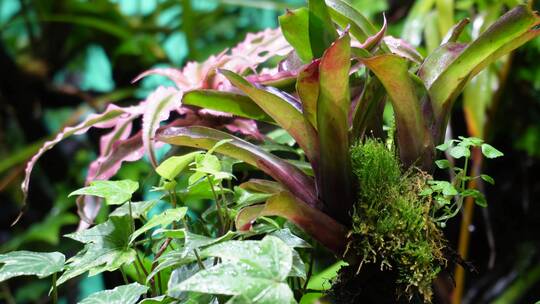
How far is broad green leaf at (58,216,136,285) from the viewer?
626mm

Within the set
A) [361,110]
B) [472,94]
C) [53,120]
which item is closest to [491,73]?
[472,94]

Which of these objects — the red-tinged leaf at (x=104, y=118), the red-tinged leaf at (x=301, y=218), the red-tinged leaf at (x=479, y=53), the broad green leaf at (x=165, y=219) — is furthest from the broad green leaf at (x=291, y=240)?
the red-tinged leaf at (x=104, y=118)

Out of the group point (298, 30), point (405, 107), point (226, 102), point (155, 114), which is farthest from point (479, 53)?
point (155, 114)

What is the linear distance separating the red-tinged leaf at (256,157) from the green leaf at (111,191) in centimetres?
8

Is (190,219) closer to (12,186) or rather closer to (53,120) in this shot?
(12,186)

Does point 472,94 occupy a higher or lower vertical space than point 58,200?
higher

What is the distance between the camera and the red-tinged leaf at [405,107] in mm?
613

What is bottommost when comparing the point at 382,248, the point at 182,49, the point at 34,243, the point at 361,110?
the point at 34,243

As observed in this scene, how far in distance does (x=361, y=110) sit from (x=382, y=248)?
0.61 ft

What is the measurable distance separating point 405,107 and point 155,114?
0.35 meters

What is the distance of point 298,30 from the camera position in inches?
28.4

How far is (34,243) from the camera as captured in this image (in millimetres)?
1998

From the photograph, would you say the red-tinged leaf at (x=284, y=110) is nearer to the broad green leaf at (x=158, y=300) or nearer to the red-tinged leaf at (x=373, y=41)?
the red-tinged leaf at (x=373, y=41)

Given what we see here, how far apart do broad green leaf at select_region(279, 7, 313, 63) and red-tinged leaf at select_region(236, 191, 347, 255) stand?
0.22 meters
